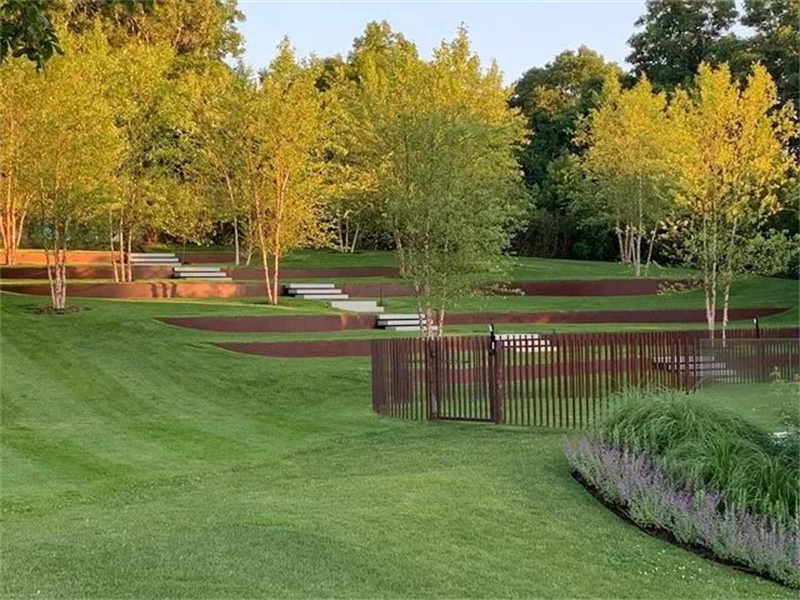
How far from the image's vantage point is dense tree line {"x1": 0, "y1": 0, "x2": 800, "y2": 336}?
52.3ft

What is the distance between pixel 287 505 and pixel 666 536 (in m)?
2.89

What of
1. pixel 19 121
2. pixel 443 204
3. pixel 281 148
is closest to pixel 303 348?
pixel 443 204

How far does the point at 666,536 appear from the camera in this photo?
6746 mm

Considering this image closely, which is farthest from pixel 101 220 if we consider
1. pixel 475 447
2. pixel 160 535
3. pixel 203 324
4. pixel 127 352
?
pixel 160 535

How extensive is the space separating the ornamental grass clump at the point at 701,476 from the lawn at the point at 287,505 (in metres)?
0.24

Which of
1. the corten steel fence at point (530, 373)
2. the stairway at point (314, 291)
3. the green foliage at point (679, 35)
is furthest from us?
the green foliage at point (679, 35)

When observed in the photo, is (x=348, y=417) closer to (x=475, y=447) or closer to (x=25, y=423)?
(x=475, y=447)

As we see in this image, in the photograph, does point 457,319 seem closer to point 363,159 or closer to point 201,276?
point 363,159

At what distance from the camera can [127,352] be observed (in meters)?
16.7

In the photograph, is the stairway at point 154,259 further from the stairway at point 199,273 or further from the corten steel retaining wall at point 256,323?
the corten steel retaining wall at point 256,323

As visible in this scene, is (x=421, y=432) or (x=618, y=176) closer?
(x=421, y=432)

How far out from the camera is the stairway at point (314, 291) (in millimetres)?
25770

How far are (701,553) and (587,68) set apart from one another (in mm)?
47328

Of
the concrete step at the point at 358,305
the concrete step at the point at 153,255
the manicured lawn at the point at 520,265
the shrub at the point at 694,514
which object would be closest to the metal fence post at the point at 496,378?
the shrub at the point at 694,514
